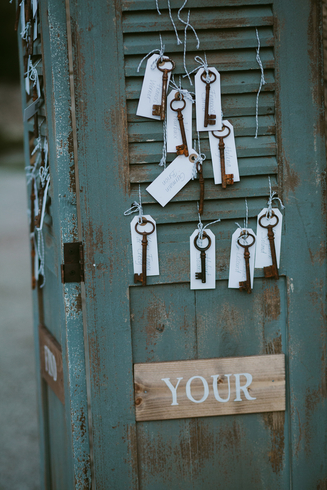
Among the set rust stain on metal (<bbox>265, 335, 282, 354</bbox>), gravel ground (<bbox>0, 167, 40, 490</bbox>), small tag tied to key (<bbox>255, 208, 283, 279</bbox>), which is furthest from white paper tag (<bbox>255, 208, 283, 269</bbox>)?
gravel ground (<bbox>0, 167, 40, 490</bbox>)

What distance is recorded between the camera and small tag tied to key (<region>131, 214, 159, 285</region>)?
1.25m

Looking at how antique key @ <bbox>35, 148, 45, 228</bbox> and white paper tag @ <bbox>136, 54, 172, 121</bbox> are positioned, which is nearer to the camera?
white paper tag @ <bbox>136, 54, 172, 121</bbox>

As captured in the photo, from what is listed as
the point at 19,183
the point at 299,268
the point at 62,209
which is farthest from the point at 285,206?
the point at 19,183

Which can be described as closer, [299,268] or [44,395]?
[299,268]

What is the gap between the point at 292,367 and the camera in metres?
1.32

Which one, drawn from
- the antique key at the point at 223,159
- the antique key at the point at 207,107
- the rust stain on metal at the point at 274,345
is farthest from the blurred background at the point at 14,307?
the antique key at the point at 207,107

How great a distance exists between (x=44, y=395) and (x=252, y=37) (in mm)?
1362

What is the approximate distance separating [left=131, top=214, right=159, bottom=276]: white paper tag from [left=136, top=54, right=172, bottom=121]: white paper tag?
0.90 feet

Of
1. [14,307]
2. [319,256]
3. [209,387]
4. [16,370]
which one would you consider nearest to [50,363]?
[209,387]

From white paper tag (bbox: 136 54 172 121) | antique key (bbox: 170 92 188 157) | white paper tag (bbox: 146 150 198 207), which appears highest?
white paper tag (bbox: 136 54 172 121)

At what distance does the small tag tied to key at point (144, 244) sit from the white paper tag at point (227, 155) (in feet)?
0.70

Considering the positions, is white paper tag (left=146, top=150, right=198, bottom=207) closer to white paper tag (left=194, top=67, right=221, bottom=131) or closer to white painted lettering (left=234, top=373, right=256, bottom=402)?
white paper tag (left=194, top=67, right=221, bottom=131)

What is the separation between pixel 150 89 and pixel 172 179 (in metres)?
0.23

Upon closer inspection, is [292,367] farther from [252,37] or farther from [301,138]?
[252,37]
